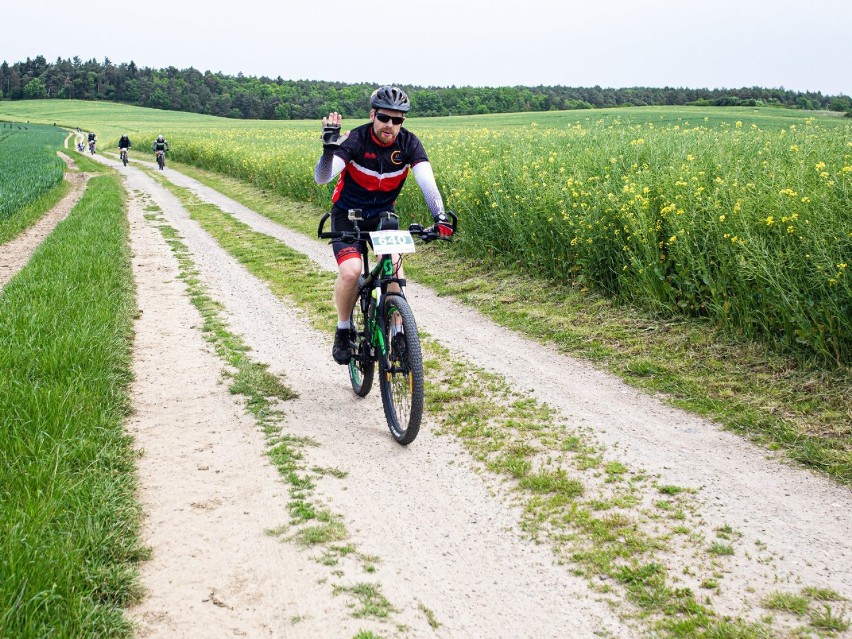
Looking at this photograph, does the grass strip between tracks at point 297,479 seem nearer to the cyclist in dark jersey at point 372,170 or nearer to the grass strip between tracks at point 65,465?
the grass strip between tracks at point 65,465

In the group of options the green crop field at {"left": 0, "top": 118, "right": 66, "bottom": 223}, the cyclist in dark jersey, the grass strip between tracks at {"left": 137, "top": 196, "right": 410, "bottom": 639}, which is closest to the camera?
the grass strip between tracks at {"left": 137, "top": 196, "right": 410, "bottom": 639}

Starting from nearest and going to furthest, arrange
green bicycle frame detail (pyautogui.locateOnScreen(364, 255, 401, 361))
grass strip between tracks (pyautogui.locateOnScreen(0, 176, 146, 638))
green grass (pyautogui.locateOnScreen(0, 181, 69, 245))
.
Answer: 1. grass strip between tracks (pyautogui.locateOnScreen(0, 176, 146, 638))
2. green bicycle frame detail (pyautogui.locateOnScreen(364, 255, 401, 361))
3. green grass (pyautogui.locateOnScreen(0, 181, 69, 245))

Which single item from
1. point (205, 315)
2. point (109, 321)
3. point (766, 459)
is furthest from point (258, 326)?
point (766, 459)

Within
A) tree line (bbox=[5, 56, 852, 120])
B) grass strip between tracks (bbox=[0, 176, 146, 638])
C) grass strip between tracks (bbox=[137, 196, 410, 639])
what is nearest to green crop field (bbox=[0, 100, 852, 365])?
grass strip between tracks (bbox=[137, 196, 410, 639])

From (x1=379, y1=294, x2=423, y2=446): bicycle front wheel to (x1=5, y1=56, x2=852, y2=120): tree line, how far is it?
34.5 meters

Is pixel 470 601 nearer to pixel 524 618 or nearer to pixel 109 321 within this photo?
pixel 524 618

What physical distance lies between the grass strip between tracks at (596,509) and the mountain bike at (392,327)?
0.45m

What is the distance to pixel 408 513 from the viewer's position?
4164mm

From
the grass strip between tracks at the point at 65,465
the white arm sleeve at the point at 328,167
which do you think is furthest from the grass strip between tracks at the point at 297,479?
the white arm sleeve at the point at 328,167

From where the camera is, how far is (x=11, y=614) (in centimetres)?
282

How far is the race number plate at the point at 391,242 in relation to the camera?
5.07 metres

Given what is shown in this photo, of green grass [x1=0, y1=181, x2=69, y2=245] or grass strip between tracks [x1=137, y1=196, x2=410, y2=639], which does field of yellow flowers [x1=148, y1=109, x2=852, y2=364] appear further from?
green grass [x1=0, y1=181, x2=69, y2=245]

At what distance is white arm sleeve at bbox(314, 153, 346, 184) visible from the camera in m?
5.13

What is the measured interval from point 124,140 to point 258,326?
36.3m
